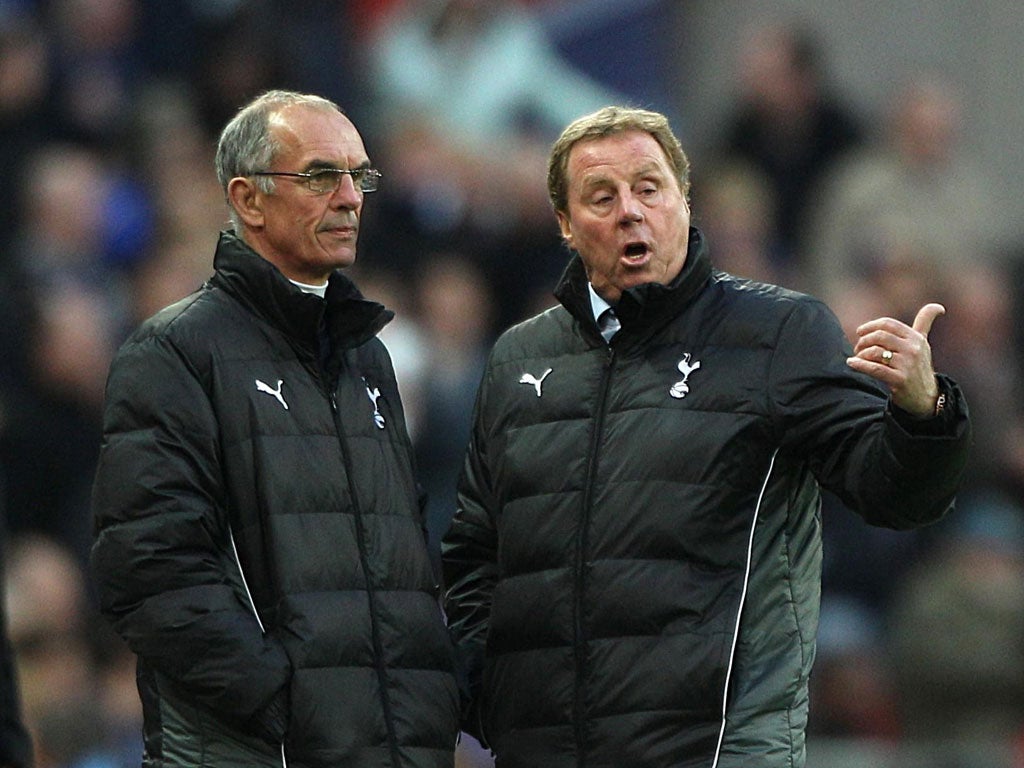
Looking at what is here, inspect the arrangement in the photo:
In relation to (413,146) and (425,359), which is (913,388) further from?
(413,146)

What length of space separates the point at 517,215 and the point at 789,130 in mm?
1616

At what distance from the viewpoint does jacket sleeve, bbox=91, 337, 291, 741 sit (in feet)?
15.4

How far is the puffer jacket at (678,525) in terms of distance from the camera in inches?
194

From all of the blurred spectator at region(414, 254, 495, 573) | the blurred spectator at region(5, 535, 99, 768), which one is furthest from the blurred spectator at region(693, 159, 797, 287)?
the blurred spectator at region(5, 535, 99, 768)

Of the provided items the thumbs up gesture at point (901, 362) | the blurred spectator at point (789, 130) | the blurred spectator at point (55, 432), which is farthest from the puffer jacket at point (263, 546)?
the blurred spectator at point (789, 130)

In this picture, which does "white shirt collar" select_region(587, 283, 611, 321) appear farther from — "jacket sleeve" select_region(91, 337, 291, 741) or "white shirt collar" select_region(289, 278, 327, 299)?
"jacket sleeve" select_region(91, 337, 291, 741)

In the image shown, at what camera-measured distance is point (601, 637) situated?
16.4 feet

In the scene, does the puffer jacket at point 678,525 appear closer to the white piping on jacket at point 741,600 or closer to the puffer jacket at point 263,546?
the white piping on jacket at point 741,600

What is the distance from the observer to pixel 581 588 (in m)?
5.05

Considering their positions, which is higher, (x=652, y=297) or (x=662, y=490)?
(x=652, y=297)

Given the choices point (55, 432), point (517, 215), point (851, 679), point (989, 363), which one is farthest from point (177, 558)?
point (989, 363)

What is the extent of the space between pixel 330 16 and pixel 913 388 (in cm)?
708

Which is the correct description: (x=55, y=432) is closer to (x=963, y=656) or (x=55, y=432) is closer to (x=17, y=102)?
(x=17, y=102)

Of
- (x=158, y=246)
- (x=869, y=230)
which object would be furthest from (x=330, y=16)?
(x=869, y=230)
